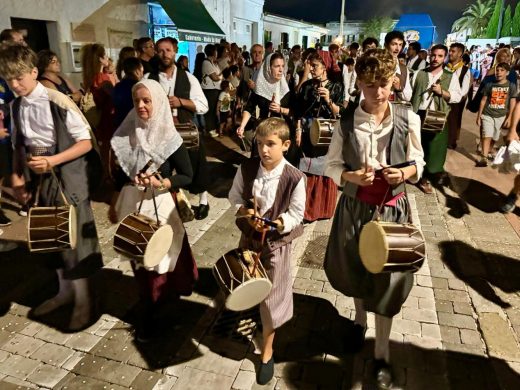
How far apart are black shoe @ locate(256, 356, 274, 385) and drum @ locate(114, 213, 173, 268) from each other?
39.7 inches

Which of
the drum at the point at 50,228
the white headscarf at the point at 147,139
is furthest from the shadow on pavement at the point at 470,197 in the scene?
the drum at the point at 50,228

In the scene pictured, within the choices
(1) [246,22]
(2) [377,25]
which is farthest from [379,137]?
(2) [377,25]

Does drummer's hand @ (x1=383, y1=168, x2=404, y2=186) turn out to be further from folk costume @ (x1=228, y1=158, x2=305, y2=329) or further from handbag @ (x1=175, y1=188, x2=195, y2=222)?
handbag @ (x1=175, y1=188, x2=195, y2=222)

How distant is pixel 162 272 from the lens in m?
2.88

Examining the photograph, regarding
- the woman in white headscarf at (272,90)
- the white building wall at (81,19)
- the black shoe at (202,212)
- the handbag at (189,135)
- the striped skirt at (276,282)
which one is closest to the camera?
the striped skirt at (276,282)

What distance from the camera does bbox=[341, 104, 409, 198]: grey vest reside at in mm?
2369

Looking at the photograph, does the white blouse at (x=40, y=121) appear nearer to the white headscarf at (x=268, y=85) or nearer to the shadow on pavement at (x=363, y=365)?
the shadow on pavement at (x=363, y=365)

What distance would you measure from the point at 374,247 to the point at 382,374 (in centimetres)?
102

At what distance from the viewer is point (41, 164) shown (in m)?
2.62

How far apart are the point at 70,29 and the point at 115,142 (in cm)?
826

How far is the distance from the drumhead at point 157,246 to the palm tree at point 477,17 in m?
81.2

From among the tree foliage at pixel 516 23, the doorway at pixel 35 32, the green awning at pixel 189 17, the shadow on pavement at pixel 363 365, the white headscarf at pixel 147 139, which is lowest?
the shadow on pavement at pixel 363 365

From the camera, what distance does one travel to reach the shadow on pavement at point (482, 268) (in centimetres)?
374

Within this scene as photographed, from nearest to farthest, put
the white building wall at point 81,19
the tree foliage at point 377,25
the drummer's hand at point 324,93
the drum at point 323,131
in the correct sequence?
the drum at point 323,131 < the drummer's hand at point 324,93 < the white building wall at point 81,19 < the tree foliage at point 377,25
